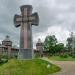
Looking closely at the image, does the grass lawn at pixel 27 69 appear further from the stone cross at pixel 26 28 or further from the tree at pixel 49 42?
the tree at pixel 49 42

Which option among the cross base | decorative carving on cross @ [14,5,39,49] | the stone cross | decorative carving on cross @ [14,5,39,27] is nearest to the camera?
the cross base

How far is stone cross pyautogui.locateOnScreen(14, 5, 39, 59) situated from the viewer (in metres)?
25.6

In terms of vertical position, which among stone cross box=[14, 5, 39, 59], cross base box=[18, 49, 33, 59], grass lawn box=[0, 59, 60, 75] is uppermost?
stone cross box=[14, 5, 39, 59]

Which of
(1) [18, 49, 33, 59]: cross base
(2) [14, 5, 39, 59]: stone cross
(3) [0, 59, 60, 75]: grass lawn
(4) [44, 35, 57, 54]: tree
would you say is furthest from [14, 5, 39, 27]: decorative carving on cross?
(4) [44, 35, 57, 54]: tree

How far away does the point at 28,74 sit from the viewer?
57.2 feet

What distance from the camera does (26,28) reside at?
2583cm

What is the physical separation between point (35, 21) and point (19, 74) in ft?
33.8

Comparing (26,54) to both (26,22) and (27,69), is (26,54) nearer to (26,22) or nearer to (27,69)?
(26,22)

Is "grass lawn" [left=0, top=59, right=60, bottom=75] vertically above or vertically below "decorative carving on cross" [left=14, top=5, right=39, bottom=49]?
below

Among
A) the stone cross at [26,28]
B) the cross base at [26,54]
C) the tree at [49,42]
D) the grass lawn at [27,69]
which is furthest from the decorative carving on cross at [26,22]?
the tree at [49,42]

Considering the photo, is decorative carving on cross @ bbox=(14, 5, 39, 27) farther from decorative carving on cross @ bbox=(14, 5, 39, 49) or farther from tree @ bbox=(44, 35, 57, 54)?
tree @ bbox=(44, 35, 57, 54)

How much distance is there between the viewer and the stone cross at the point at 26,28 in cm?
2565

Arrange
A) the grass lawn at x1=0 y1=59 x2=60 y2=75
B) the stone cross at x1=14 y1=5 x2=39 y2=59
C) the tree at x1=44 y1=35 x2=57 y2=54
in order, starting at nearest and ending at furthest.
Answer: the grass lawn at x1=0 y1=59 x2=60 y2=75, the stone cross at x1=14 y1=5 x2=39 y2=59, the tree at x1=44 y1=35 x2=57 y2=54

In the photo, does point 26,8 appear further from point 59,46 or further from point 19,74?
point 59,46
